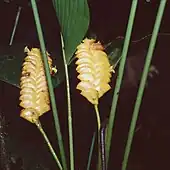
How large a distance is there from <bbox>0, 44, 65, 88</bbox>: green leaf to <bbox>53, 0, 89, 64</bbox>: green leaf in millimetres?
98

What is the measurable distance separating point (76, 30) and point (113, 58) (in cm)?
13

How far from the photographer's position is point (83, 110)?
4.16ft

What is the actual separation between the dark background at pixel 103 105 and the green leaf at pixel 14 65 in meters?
0.12

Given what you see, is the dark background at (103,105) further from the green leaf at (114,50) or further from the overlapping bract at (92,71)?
the overlapping bract at (92,71)

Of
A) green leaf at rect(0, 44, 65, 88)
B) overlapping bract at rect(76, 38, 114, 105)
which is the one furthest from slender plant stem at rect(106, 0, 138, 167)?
green leaf at rect(0, 44, 65, 88)

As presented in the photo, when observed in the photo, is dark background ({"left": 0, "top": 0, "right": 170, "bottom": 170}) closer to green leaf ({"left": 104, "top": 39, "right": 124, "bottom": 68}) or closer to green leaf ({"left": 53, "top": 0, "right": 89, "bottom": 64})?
green leaf ({"left": 104, "top": 39, "right": 124, "bottom": 68})

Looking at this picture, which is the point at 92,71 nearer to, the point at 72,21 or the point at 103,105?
the point at 72,21

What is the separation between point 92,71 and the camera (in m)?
0.59

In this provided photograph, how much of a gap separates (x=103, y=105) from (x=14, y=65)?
1.49 feet

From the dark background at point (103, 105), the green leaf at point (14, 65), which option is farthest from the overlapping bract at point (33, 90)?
the dark background at point (103, 105)

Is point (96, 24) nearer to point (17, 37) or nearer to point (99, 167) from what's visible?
point (17, 37)

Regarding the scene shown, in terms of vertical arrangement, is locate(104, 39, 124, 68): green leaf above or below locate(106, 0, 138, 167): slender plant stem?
above

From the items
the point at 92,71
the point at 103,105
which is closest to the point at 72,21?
the point at 92,71

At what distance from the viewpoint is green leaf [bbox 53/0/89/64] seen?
0.58 m
